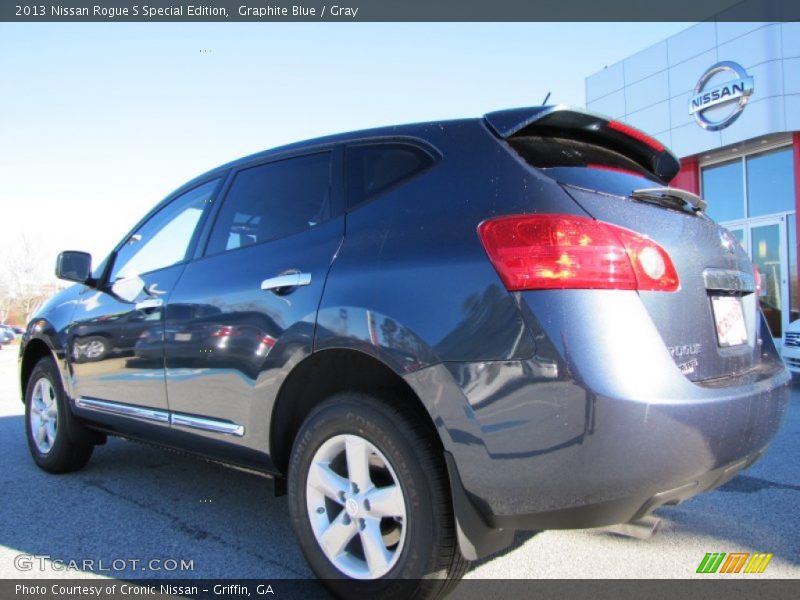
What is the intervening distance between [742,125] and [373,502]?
44.6 ft

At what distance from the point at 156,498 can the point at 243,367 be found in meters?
1.56

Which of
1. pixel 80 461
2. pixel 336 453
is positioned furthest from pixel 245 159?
pixel 80 461

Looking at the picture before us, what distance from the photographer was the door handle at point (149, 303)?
3.21 m

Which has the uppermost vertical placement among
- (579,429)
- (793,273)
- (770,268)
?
(770,268)

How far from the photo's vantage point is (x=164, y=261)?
11.3 feet

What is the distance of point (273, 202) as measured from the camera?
2936mm

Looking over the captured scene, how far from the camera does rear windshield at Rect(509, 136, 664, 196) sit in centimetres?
212

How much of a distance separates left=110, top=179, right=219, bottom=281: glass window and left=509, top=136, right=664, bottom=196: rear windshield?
6.02ft

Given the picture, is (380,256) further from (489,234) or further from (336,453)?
(336,453)

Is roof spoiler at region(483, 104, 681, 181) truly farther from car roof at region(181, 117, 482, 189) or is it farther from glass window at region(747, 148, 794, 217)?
glass window at region(747, 148, 794, 217)

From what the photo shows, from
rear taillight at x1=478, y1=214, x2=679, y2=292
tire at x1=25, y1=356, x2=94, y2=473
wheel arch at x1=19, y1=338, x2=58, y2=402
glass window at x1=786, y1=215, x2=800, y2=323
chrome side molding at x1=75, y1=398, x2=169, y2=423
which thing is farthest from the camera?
glass window at x1=786, y1=215, x2=800, y2=323

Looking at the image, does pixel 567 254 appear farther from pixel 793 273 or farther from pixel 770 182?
pixel 770 182

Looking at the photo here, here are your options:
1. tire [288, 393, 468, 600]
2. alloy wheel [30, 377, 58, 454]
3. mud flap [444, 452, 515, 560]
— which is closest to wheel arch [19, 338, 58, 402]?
alloy wheel [30, 377, 58, 454]

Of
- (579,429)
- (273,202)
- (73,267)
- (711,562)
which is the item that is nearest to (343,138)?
(273,202)
